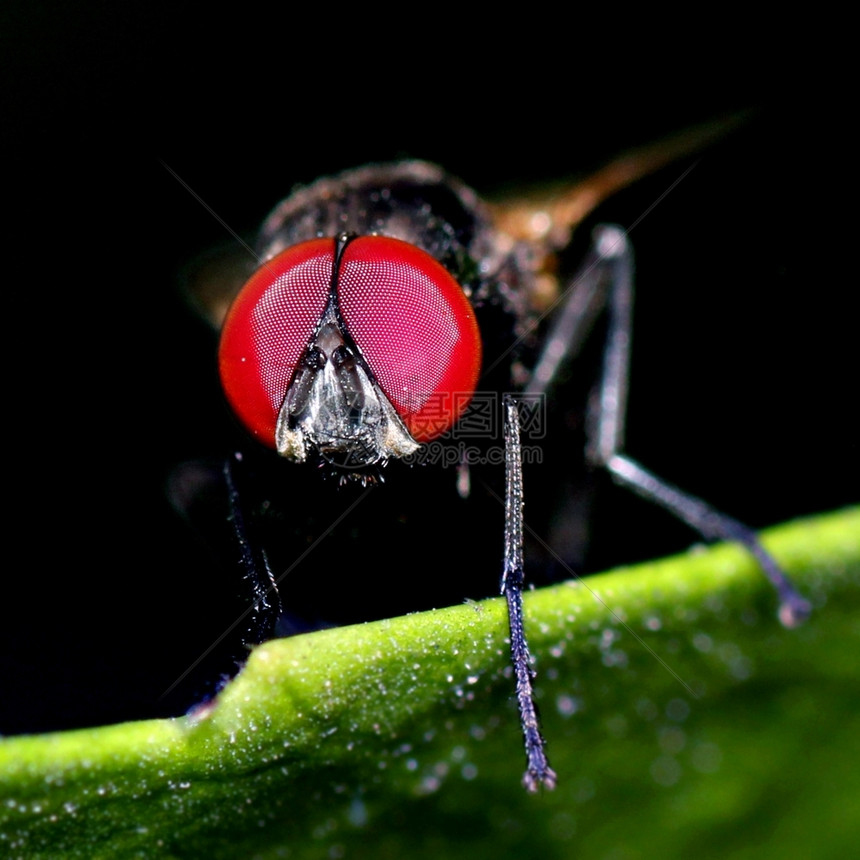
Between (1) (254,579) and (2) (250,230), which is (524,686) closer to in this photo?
(1) (254,579)

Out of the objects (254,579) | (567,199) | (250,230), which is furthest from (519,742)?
(250,230)

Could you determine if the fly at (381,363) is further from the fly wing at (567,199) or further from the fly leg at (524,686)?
the fly wing at (567,199)

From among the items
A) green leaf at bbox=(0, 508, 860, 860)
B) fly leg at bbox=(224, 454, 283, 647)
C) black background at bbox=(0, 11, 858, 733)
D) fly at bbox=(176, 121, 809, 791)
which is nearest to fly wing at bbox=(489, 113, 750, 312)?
black background at bbox=(0, 11, 858, 733)

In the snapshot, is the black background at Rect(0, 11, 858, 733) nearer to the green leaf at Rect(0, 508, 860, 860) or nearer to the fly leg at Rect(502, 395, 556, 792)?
the fly leg at Rect(502, 395, 556, 792)

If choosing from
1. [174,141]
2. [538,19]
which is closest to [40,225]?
[174,141]

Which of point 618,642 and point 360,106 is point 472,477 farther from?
point 360,106

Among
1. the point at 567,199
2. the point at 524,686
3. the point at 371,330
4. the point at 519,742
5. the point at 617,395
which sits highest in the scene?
the point at 371,330

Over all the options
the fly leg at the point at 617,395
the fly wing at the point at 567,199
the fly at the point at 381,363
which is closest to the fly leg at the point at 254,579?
the fly at the point at 381,363
